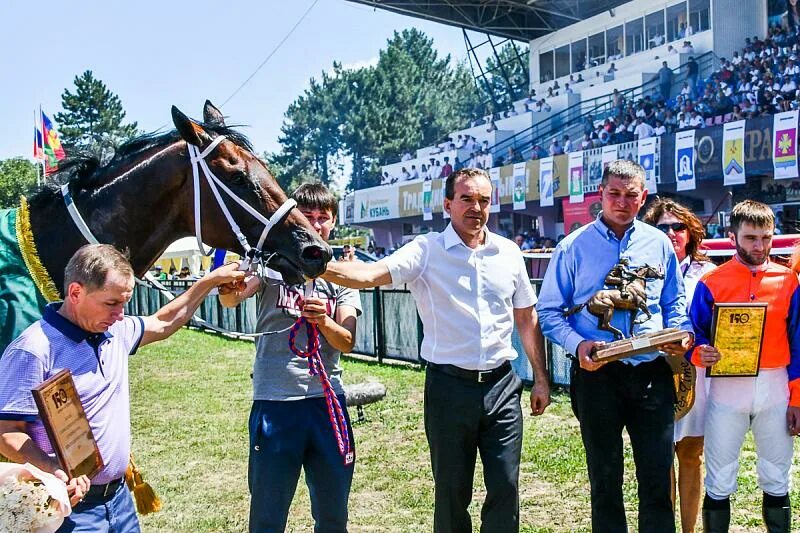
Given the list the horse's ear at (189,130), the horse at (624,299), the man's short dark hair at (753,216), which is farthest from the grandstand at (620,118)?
the horse's ear at (189,130)

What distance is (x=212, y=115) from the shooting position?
3605mm

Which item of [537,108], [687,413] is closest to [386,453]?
[687,413]

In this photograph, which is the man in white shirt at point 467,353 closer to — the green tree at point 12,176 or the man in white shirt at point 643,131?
the man in white shirt at point 643,131

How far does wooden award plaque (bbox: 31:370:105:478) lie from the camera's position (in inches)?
84.0

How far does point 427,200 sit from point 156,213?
27.0 m

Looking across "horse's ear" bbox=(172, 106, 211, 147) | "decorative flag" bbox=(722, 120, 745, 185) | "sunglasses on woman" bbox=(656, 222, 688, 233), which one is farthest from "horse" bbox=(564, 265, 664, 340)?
"decorative flag" bbox=(722, 120, 745, 185)

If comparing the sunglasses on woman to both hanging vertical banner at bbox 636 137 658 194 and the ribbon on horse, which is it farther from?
hanging vertical banner at bbox 636 137 658 194

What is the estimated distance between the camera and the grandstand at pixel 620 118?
1828cm

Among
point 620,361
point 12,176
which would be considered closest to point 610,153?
point 620,361

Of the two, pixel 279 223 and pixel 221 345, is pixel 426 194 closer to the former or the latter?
pixel 221 345

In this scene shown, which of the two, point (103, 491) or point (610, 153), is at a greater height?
point (610, 153)

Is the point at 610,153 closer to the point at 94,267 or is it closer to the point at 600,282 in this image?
the point at 600,282

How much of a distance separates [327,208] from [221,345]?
42.4ft

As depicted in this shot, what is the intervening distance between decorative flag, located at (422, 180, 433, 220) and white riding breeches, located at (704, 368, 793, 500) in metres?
25.9
